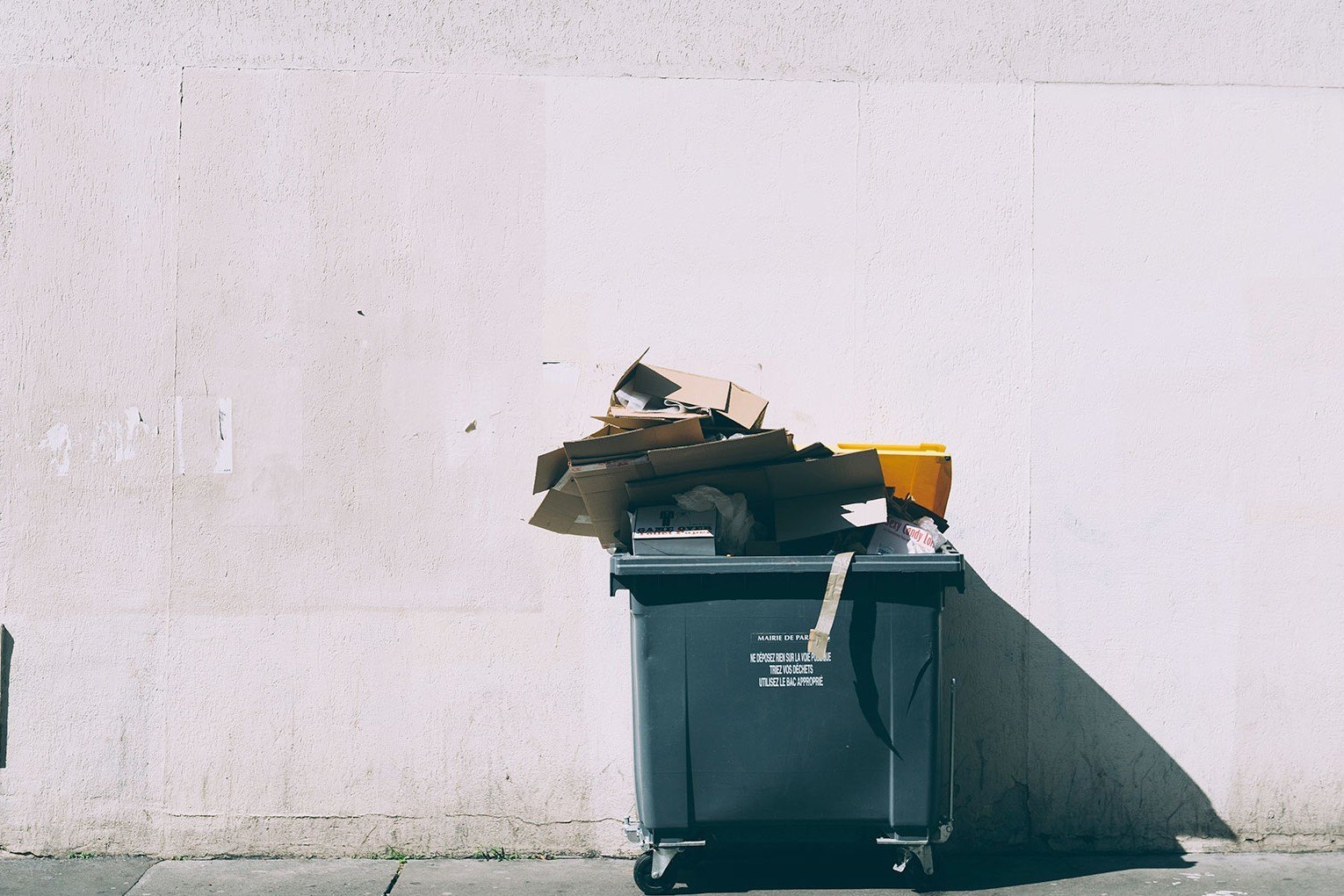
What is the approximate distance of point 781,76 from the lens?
429 cm

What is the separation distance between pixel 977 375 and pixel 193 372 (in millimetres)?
2877

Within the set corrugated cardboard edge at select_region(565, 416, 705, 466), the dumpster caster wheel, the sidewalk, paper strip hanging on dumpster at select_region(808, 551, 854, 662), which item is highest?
corrugated cardboard edge at select_region(565, 416, 705, 466)

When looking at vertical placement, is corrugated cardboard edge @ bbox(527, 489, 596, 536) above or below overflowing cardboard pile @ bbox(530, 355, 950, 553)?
below

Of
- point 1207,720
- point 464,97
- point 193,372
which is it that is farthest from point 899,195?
point 193,372

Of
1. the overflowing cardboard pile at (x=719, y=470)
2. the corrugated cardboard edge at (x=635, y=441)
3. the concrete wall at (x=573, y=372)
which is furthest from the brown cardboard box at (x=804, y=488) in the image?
the concrete wall at (x=573, y=372)

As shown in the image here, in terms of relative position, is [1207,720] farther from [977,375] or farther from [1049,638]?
[977,375]

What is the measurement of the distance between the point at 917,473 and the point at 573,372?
130cm

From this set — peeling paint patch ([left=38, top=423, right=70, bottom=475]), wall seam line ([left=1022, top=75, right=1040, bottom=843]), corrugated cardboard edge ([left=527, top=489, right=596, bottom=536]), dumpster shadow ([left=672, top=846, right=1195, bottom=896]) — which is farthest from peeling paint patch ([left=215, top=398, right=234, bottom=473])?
wall seam line ([left=1022, top=75, right=1040, bottom=843])

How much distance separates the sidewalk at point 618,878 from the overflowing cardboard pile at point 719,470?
1170 millimetres

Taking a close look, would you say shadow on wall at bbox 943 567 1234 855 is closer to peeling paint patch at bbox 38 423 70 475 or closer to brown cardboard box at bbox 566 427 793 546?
brown cardboard box at bbox 566 427 793 546

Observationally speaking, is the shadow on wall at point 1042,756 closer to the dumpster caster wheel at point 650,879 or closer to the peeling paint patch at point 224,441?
the dumpster caster wheel at point 650,879

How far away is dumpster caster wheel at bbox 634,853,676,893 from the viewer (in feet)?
12.5

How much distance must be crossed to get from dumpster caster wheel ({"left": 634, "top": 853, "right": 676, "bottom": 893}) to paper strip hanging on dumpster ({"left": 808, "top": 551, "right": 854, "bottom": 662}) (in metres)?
0.94

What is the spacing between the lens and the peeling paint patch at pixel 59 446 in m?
4.27
